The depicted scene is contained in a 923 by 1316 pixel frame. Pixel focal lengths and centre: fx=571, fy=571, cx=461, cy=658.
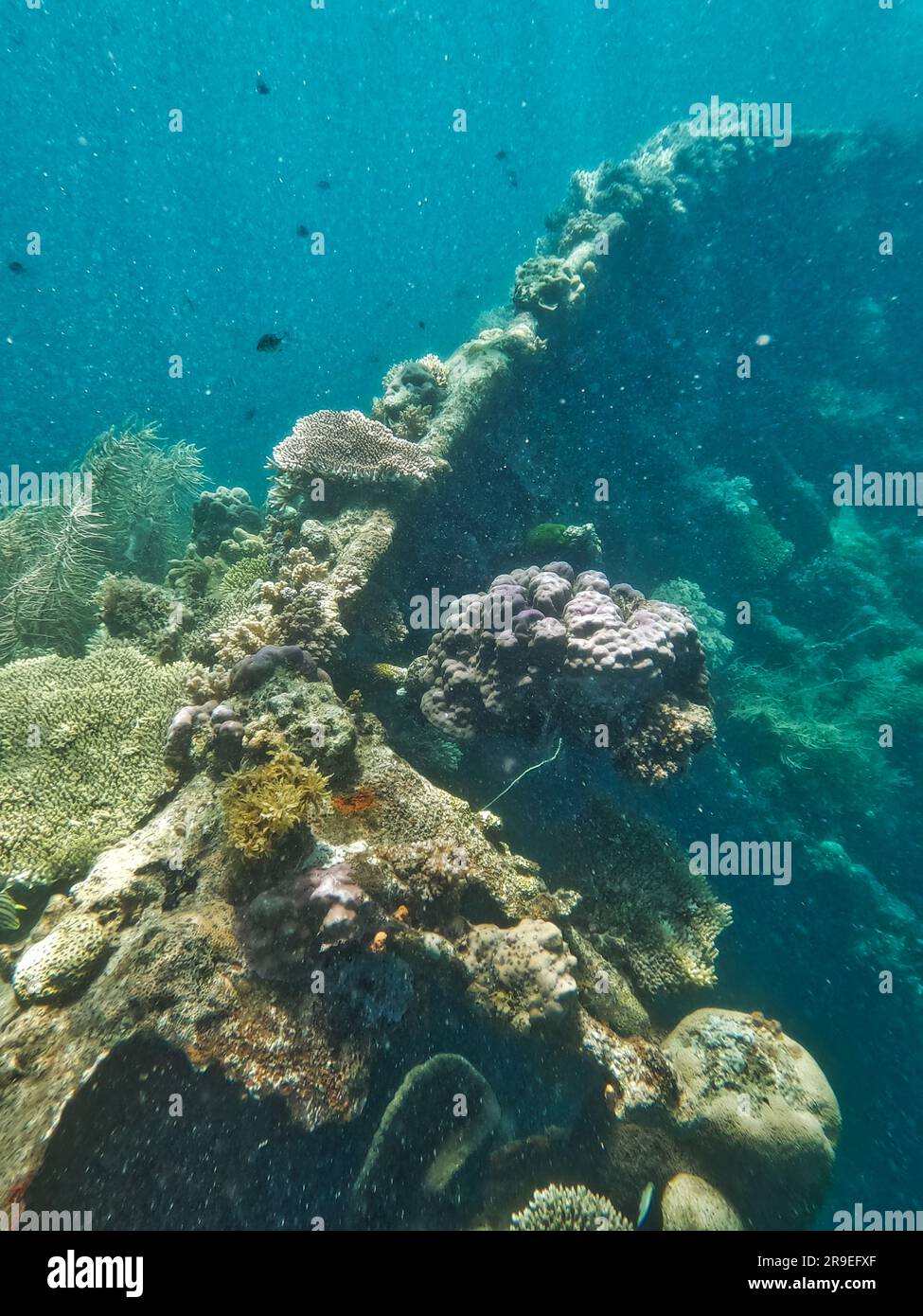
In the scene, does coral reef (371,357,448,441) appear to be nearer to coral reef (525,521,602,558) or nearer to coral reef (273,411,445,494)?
coral reef (273,411,445,494)

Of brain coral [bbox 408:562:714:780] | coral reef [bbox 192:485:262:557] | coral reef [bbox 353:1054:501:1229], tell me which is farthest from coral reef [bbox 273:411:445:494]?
coral reef [bbox 353:1054:501:1229]

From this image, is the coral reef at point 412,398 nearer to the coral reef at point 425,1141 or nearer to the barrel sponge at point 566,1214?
the coral reef at point 425,1141

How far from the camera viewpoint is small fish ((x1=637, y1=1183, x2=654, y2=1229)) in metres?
4.98

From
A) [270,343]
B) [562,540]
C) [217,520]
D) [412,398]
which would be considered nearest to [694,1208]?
[562,540]

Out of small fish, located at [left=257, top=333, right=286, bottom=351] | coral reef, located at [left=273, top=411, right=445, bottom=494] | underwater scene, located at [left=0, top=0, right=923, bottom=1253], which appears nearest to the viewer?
underwater scene, located at [left=0, top=0, right=923, bottom=1253]

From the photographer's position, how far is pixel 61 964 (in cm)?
400

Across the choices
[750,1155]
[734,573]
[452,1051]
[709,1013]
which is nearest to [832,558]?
[734,573]

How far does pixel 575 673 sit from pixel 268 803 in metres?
2.97

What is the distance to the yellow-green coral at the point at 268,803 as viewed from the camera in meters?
3.86

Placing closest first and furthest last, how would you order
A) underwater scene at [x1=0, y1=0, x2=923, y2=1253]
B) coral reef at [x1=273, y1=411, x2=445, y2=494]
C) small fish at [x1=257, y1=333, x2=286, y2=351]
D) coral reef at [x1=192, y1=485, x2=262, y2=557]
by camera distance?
1. underwater scene at [x1=0, y1=0, x2=923, y2=1253]
2. coral reef at [x1=273, y1=411, x2=445, y2=494]
3. small fish at [x1=257, y1=333, x2=286, y2=351]
4. coral reef at [x1=192, y1=485, x2=262, y2=557]

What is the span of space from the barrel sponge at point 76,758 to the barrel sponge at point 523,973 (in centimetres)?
327

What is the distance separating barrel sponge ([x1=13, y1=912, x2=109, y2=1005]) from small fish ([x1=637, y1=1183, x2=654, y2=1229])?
5.02 m

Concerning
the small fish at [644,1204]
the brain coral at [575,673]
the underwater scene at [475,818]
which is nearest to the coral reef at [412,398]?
the underwater scene at [475,818]
